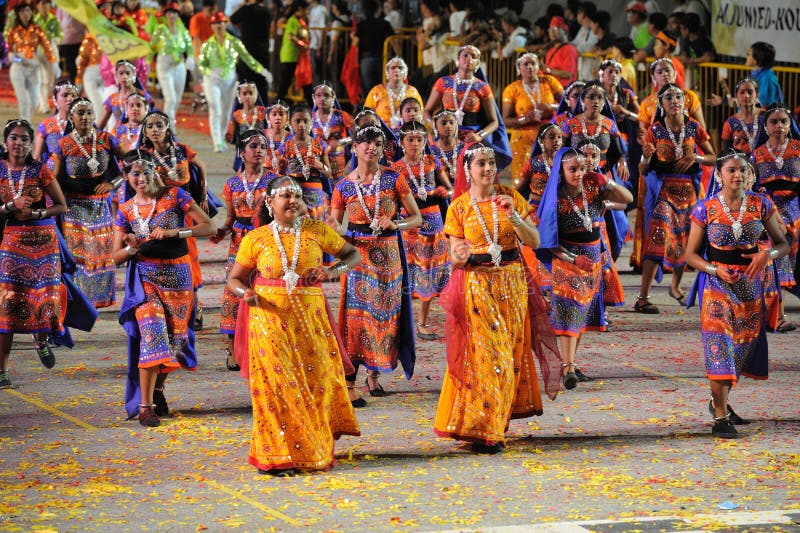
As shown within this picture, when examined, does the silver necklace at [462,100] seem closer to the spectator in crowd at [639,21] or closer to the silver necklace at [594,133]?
the silver necklace at [594,133]

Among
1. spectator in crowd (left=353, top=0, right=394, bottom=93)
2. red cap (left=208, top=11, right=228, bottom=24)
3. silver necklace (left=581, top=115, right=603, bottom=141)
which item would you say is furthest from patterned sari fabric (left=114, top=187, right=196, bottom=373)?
spectator in crowd (left=353, top=0, right=394, bottom=93)

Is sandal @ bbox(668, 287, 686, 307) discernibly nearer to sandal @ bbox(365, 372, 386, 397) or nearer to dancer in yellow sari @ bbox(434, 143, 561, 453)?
sandal @ bbox(365, 372, 386, 397)

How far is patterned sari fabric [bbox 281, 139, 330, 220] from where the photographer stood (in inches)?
502

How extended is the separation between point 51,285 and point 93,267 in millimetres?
2188

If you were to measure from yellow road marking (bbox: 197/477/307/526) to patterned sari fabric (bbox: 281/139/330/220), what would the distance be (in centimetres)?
476

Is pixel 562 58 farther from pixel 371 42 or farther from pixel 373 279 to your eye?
pixel 373 279

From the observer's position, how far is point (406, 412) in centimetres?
991

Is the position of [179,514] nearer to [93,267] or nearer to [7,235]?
[7,235]

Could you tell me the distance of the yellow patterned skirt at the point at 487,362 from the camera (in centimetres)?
871

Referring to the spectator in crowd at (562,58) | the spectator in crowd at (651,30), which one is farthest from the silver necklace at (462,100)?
the spectator in crowd at (651,30)

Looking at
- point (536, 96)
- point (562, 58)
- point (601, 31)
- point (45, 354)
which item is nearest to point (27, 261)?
point (45, 354)

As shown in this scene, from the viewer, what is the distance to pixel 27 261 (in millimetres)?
10836

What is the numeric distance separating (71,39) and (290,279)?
18180mm

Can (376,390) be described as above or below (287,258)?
below
